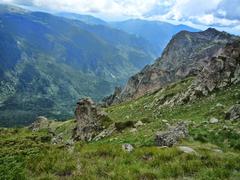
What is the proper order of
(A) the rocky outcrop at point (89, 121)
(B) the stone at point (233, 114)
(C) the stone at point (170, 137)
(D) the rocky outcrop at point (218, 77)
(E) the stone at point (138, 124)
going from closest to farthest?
(C) the stone at point (170, 137)
(B) the stone at point (233, 114)
(E) the stone at point (138, 124)
(A) the rocky outcrop at point (89, 121)
(D) the rocky outcrop at point (218, 77)

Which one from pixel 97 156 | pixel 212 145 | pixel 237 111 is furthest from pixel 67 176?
pixel 237 111

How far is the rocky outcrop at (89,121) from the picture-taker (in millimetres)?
47969

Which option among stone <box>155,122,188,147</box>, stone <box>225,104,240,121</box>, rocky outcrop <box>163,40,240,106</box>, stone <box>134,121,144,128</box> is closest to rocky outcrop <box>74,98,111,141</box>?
stone <box>134,121,144,128</box>

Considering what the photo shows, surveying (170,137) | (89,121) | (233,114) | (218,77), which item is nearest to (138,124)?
(233,114)

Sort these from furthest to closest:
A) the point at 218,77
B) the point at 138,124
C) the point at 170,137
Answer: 1. the point at 218,77
2. the point at 138,124
3. the point at 170,137

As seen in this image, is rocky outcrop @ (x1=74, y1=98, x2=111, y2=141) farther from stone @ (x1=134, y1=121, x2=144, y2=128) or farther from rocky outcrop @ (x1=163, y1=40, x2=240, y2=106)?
→ rocky outcrop @ (x1=163, y1=40, x2=240, y2=106)

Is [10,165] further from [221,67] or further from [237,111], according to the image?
[221,67]

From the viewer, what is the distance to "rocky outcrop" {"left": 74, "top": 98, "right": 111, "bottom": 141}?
1889 inches

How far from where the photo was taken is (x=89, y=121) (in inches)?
1984

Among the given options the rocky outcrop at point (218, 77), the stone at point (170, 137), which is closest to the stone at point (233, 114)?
the stone at point (170, 137)

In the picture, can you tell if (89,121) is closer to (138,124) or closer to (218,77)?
(138,124)

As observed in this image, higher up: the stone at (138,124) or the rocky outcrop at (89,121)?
the stone at (138,124)

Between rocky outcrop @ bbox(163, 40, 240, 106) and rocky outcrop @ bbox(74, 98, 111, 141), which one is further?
rocky outcrop @ bbox(163, 40, 240, 106)

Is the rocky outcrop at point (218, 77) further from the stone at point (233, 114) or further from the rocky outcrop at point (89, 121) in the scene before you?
the stone at point (233, 114)
